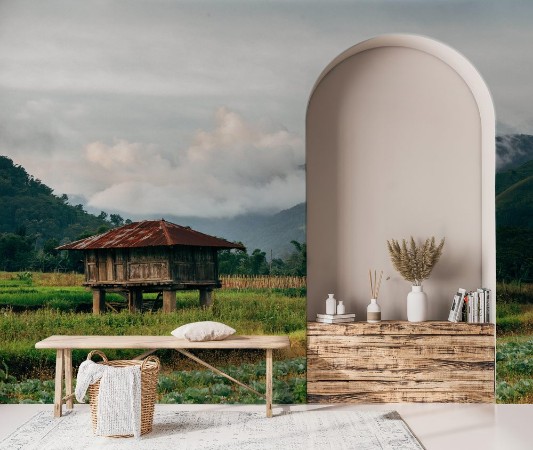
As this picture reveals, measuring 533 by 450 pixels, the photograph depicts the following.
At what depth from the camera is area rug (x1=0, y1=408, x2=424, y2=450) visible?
4777mm

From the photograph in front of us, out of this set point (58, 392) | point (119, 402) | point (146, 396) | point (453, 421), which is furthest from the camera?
point (58, 392)

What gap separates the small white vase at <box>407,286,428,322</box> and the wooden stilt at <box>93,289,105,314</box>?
2.35 meters

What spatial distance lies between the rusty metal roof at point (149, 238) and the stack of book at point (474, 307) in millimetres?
1708

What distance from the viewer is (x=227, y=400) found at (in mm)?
6059

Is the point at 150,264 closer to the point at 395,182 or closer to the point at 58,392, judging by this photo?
the point at 58,392

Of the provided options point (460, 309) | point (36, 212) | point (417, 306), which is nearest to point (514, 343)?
point (460, 309)

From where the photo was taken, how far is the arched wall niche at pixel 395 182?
248 inches

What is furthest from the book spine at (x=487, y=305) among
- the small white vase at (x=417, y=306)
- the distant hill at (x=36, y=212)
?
the distant hill at (x=36, y=212)

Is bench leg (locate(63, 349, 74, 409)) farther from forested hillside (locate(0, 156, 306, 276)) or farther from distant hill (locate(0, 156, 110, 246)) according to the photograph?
distant hill (locate(0, 156, 110, 246))

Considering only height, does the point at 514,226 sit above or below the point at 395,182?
below

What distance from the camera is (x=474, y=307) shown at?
6.05 meters

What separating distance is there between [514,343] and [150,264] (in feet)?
9.37

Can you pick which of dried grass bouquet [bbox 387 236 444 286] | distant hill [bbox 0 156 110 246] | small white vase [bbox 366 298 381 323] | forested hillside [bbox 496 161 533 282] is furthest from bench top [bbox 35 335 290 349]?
forested hillside [bbox 496 161 533 282]

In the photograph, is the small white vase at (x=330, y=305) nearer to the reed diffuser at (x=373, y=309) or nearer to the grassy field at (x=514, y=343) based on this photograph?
the reed diffuser at (x=373, y=309)
